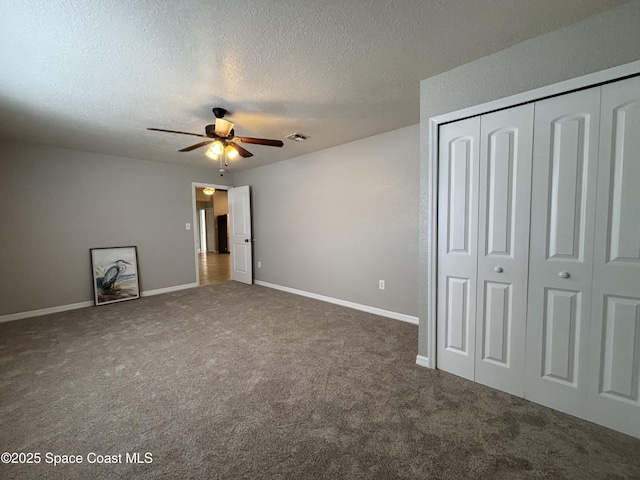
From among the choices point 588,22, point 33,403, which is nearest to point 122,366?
point 33,403

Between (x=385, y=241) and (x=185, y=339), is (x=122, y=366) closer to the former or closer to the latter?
(x=185, y=339)

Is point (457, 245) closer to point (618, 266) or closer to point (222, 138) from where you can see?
point (618, 266)

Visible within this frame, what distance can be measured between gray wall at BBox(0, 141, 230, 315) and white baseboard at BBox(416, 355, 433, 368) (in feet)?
15.0

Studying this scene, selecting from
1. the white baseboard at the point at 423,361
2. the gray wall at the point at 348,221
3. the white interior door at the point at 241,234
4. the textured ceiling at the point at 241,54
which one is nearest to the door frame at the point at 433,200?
the white baseboard at the point at 423,361

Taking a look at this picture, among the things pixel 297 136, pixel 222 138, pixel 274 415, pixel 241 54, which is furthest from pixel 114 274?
pixel 241 54

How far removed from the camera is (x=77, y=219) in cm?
404

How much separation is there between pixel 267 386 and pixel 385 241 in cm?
226

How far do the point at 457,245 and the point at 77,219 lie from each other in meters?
5.22

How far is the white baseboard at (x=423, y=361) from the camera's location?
225cm

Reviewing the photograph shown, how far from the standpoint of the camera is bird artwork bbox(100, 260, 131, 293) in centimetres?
423

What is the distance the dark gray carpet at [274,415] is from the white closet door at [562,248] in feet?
0.81

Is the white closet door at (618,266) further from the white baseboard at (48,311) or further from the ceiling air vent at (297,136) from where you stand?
the white baseboard at (48,311)

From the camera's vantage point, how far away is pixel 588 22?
1.53m

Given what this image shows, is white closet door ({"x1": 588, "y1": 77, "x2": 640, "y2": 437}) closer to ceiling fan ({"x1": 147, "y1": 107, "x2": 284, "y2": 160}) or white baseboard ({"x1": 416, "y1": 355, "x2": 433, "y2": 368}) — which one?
white baseboard ({"x1": 416, "y1": 355, "x2": 433, "y2": 368})
